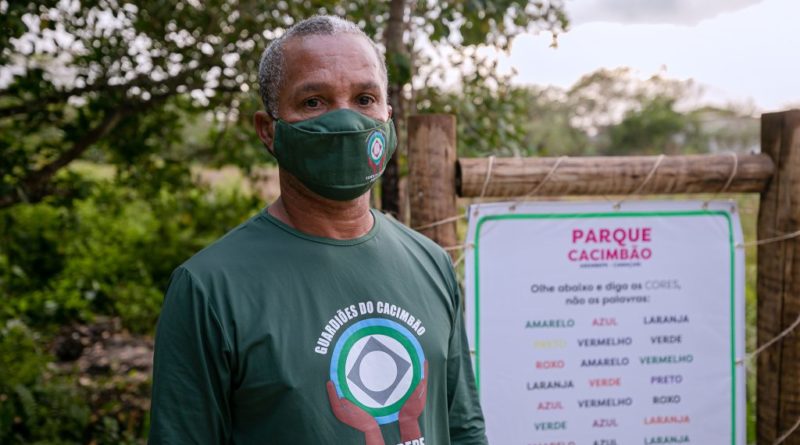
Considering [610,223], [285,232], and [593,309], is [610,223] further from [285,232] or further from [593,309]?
[285,232]

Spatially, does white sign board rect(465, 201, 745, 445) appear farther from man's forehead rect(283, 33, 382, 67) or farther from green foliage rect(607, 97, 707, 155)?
green foliage rect(607, 97, 707, 155)

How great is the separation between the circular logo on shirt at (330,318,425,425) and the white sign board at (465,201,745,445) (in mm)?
857

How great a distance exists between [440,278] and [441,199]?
64cm

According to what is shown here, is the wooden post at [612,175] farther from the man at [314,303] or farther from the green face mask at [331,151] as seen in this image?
the green face mask at [331,151]

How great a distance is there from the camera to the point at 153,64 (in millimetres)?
4176

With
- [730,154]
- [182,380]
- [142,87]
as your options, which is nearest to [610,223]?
[730,154]

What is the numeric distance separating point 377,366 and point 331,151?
49cm

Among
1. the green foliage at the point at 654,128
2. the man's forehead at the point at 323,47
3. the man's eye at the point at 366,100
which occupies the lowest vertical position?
the man's eye at the point at 366,100

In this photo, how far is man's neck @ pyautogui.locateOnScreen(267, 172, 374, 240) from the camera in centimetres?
173

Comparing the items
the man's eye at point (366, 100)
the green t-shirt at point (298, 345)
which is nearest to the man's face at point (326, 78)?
the man's eye at point (366, 100)

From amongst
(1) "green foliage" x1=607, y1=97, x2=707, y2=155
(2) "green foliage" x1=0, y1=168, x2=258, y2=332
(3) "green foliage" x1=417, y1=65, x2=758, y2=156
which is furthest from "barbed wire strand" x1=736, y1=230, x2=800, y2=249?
(1) "green foliage" x1=607, y1=97, x2=707, y2=155

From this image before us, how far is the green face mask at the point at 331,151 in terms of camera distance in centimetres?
168

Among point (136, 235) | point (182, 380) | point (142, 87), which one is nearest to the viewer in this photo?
point (182, 380)

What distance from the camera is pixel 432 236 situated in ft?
8.29
